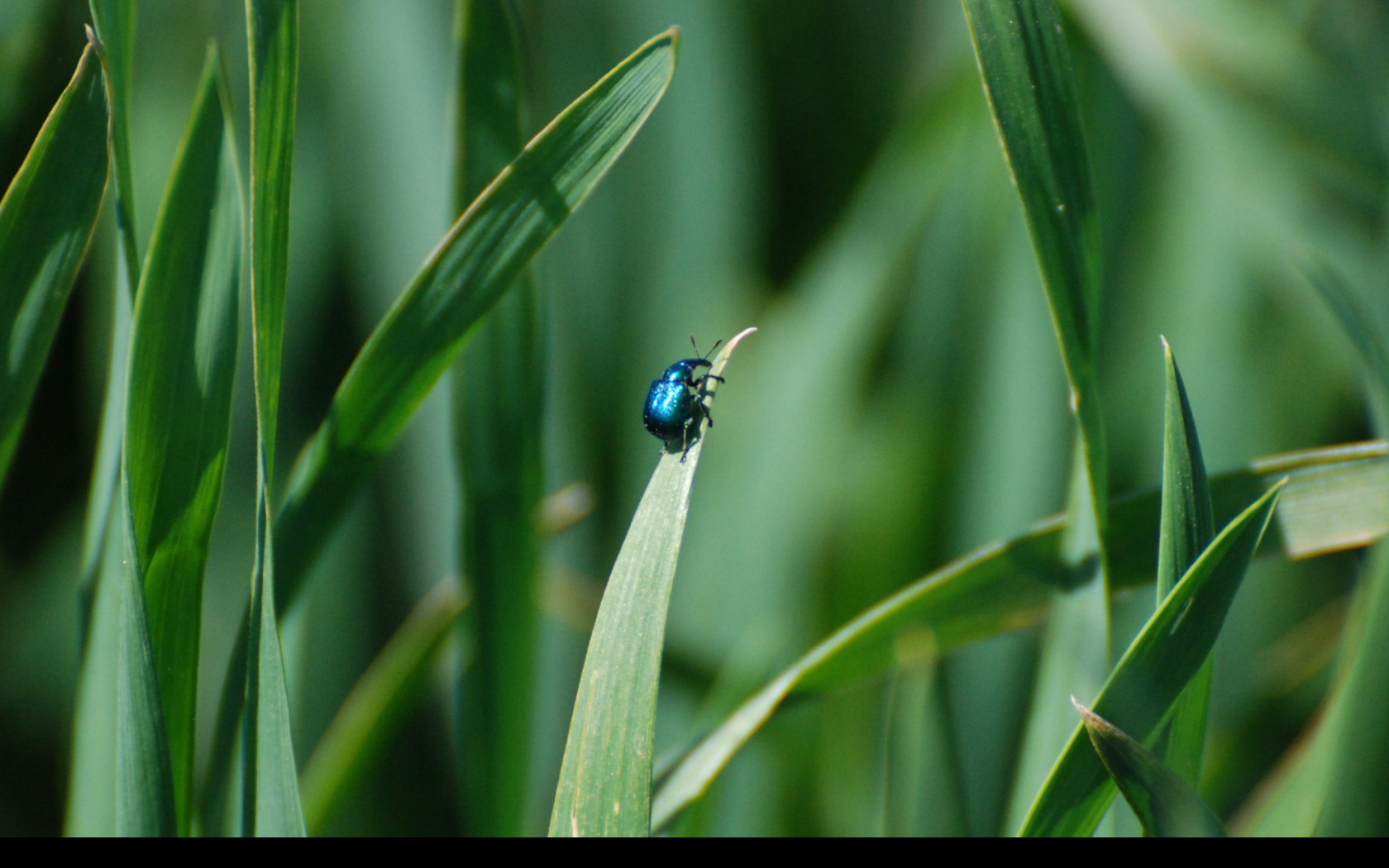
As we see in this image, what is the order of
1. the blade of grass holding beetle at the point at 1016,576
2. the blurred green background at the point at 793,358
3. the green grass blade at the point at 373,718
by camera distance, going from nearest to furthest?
the blade of grass holding beetle at the point at 1016,576 < the green grass blade at the point at 373,718 < the blurred green background at the point at 793,358

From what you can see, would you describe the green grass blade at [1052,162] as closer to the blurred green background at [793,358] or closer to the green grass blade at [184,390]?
the green grass blade at [184,390]

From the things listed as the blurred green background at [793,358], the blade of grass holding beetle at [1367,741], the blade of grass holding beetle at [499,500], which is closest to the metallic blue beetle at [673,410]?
the blade of grass holding beetle at [499,500]

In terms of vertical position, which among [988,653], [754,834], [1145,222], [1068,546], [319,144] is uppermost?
[319,144]

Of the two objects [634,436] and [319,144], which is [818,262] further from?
[319,144]

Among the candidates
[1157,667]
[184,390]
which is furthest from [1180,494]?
[184,390]

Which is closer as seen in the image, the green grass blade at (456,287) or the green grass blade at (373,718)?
the green grass blade at (456,287)

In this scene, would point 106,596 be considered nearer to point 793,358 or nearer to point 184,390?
point 184,390
